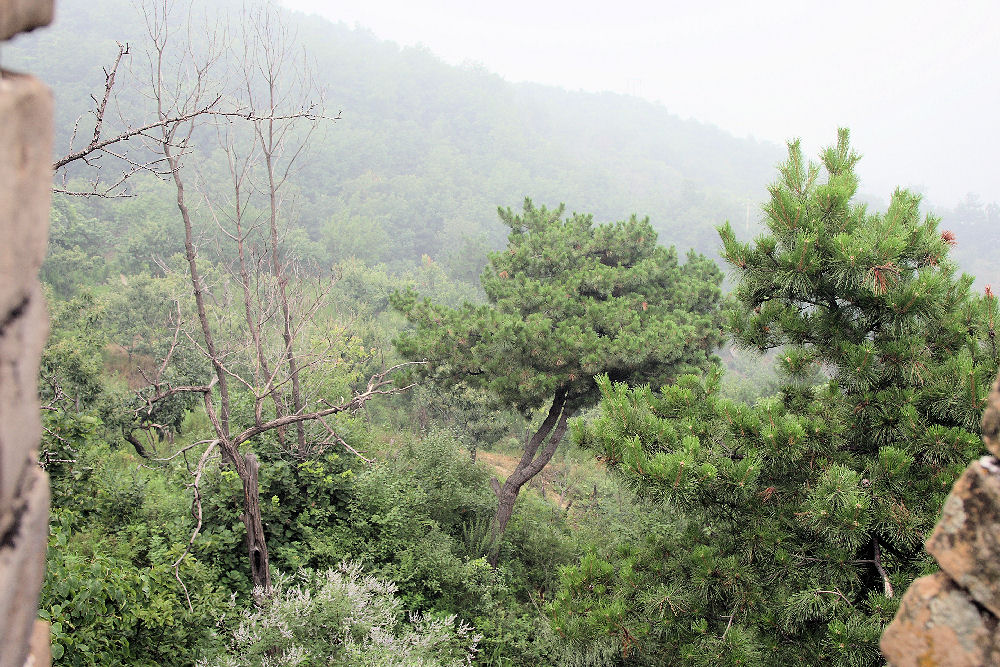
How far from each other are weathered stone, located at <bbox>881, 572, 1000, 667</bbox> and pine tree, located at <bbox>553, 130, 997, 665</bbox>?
1.57 meters

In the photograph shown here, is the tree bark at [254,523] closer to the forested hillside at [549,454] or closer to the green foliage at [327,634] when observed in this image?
the forested hillside at [549,454]

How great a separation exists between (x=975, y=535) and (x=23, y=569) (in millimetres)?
1891

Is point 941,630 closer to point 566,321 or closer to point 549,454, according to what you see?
point 566,321

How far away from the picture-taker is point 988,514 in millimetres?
1242

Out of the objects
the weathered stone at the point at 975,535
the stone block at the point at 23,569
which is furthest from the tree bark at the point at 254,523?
the weathered stone at the point at 975,535

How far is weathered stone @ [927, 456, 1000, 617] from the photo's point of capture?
1235mm

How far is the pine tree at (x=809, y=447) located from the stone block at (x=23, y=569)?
2.71 metres

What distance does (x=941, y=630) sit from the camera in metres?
1.30

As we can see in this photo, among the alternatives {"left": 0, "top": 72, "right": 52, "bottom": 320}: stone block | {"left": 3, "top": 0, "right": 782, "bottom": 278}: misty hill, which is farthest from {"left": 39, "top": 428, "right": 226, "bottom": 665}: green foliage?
{"left": 3, "top": 0, "right": 782, "bottom": 278}: misty hill

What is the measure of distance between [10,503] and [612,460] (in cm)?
301

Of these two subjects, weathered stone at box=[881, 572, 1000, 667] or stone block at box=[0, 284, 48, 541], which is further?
weathered stone at box=[881, 572, 1000, 667]

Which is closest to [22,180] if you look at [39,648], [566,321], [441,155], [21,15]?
[21,15]

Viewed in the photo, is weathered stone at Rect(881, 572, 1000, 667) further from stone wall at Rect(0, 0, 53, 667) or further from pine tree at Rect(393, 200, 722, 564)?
pine tree at Rect(393, 200, 722, 564)

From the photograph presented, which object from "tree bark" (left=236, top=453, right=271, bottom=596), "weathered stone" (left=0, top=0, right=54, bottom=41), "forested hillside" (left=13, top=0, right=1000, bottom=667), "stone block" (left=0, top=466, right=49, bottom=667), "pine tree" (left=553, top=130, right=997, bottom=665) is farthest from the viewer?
"tree bark" (left=236, top=453, right=271, bottom=596)
